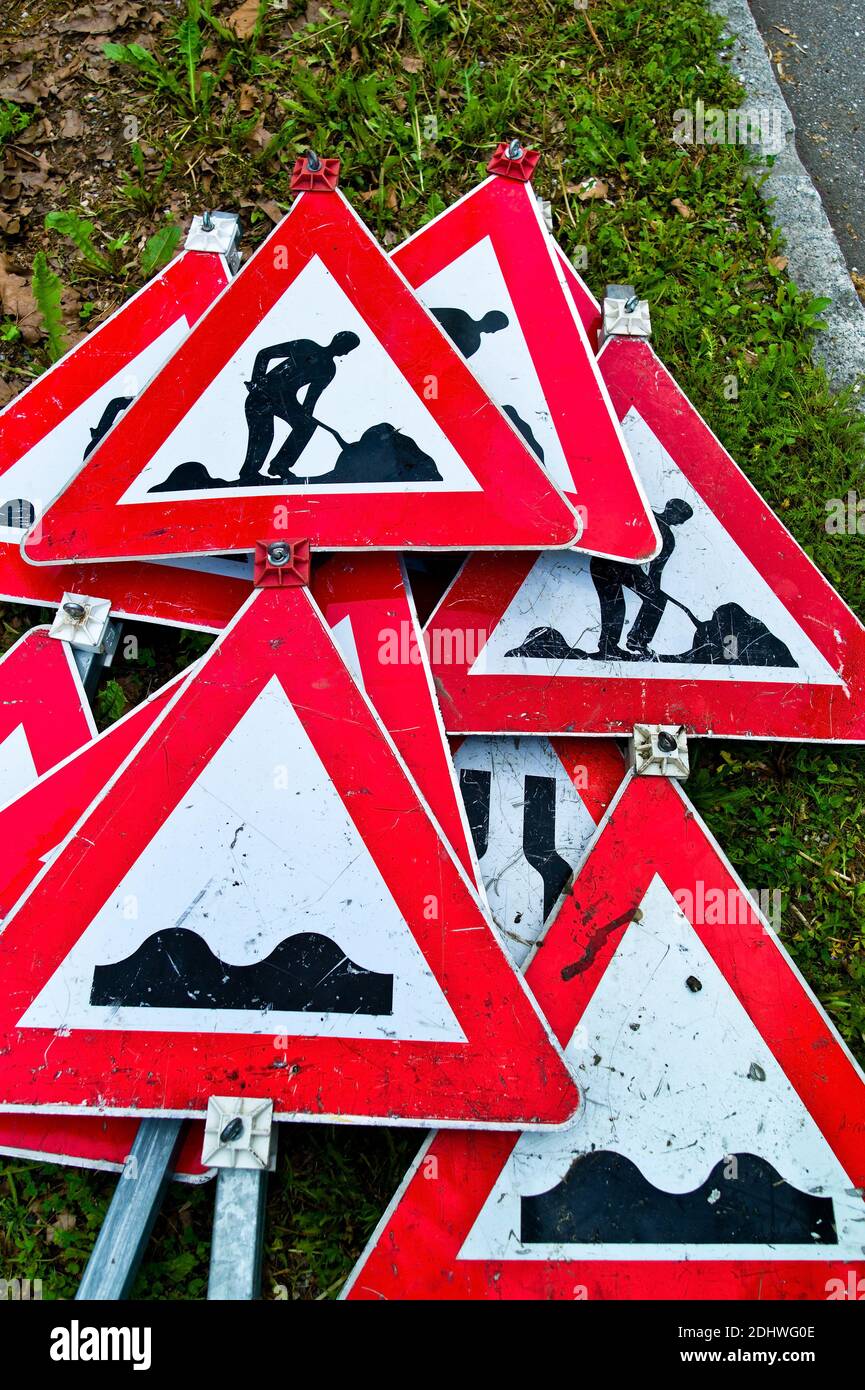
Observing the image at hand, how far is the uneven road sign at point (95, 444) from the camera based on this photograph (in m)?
2.61

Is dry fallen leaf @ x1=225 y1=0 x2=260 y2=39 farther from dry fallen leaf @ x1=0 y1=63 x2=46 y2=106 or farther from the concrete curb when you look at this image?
the concrete curb

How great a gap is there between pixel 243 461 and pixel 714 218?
2642 millimetres

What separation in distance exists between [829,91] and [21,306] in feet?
13.1

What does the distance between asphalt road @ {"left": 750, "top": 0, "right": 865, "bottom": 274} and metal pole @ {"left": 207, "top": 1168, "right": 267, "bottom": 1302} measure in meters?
4.35

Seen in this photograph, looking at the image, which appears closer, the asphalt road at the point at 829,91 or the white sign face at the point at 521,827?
the white sign face at the point at 521,827

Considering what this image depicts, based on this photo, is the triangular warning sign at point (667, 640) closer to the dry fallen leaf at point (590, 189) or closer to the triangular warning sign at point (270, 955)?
the triangular warning sign at point (270, 955)

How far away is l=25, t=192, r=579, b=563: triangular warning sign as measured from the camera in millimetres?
2301

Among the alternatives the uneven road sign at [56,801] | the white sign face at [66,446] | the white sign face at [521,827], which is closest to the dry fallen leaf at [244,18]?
the white sign face at [66,446]

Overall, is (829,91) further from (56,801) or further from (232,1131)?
(232,1131)

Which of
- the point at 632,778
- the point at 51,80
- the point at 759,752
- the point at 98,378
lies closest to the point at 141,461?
the point at 98,378

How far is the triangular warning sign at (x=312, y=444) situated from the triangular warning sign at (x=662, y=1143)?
1059mm

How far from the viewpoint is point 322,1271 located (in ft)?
7.43

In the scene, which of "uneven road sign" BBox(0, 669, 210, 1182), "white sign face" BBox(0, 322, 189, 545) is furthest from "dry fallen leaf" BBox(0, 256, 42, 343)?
"uneven road sign" BBox(0, 669, 210, 1182)

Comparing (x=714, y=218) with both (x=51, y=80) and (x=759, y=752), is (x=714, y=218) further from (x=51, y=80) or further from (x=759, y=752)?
(x=51, y=80)
